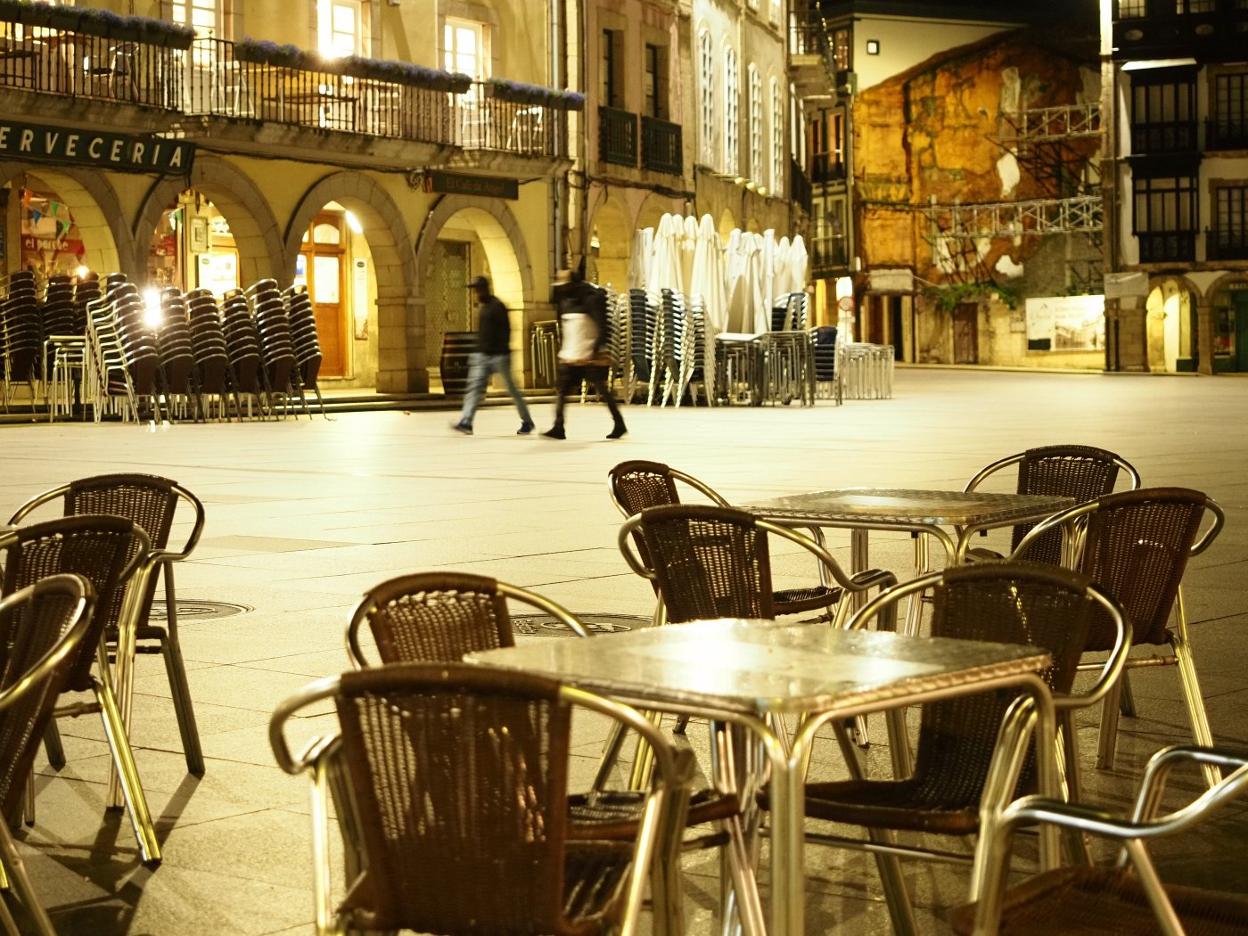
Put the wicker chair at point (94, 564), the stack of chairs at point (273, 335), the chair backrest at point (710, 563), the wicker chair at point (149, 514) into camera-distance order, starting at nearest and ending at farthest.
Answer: the wicker chair at point (94, 564) → the chair backrest at point (710, 563) → the wicker chair at point (149, 514) → the stack of chairs at point (273, 335)

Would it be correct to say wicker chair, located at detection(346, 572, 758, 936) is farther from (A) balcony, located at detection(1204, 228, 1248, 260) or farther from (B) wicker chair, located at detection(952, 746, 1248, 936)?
(A) balcony, located at detection(1204, 228, 1248, 260)

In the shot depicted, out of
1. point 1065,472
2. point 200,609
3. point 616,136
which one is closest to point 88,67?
point 616,136

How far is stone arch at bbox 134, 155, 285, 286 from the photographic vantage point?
30516 millimetres

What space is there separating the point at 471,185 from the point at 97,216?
27.9 feet

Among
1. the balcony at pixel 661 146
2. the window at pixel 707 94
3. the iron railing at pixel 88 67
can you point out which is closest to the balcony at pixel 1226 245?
the window at pixel 707 94

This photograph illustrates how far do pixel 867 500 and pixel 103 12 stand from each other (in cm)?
2198

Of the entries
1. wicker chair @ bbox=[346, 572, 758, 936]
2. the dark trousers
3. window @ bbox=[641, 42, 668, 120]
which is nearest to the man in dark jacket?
the dark trousers

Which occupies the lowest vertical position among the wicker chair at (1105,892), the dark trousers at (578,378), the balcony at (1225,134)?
the wicker chair at (1105,892)

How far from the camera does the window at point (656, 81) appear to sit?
140ft

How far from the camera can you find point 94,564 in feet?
17.6

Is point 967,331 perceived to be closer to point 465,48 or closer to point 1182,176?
point 1182,176

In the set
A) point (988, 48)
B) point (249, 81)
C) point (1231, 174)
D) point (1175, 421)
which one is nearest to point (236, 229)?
point (249, 81)

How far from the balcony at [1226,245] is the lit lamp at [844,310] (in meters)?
10.6

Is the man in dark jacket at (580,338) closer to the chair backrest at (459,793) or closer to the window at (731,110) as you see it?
the chair backrest at (459,793)
